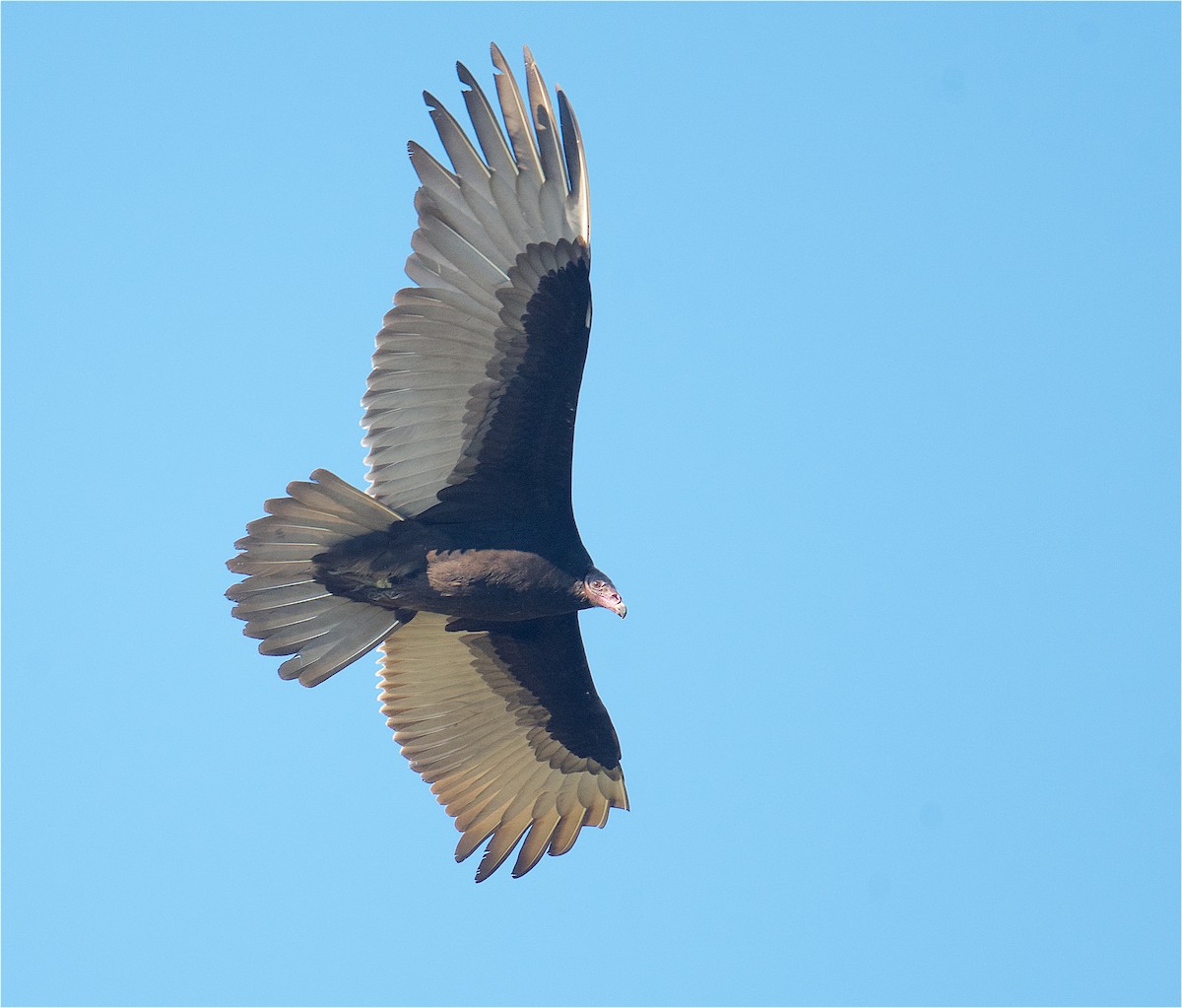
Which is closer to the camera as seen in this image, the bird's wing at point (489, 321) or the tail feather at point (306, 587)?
the bird's wing at point (489, 321)

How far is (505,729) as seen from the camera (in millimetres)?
9781

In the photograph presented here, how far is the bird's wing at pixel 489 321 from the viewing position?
830 centimetres

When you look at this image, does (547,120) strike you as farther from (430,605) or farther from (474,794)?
(474,794)

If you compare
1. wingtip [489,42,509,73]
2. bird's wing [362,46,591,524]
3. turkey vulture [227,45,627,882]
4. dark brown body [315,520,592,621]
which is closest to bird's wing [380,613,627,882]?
turkey vulture [227,45,627,882]

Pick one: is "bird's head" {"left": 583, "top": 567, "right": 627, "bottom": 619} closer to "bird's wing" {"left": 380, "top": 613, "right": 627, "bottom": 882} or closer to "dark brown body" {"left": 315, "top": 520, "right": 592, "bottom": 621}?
"dark brown body" {"left": 315, "top": 520, "right": 592, "bottom": 621}

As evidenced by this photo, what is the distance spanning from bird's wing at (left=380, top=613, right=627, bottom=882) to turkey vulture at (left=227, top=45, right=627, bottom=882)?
10 millimetres

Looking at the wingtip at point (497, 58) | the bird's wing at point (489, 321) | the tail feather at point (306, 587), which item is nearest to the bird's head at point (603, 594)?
the bird's wing at point (489, 321)

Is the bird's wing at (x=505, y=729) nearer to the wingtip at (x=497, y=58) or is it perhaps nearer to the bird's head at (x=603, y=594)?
the bird's head at (x=603, y=594)

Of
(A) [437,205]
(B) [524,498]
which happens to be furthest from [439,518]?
(A) [437,205]

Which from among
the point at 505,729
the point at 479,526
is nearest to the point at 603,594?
the point at 479,526

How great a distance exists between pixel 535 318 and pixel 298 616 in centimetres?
198

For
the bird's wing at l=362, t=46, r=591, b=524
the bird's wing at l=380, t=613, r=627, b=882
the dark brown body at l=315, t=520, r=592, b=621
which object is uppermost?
the bird's wing at l=362, t=46, r=591, b=524

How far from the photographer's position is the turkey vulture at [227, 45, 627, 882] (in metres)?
8.38

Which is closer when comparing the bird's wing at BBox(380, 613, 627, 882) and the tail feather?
the tail feather
